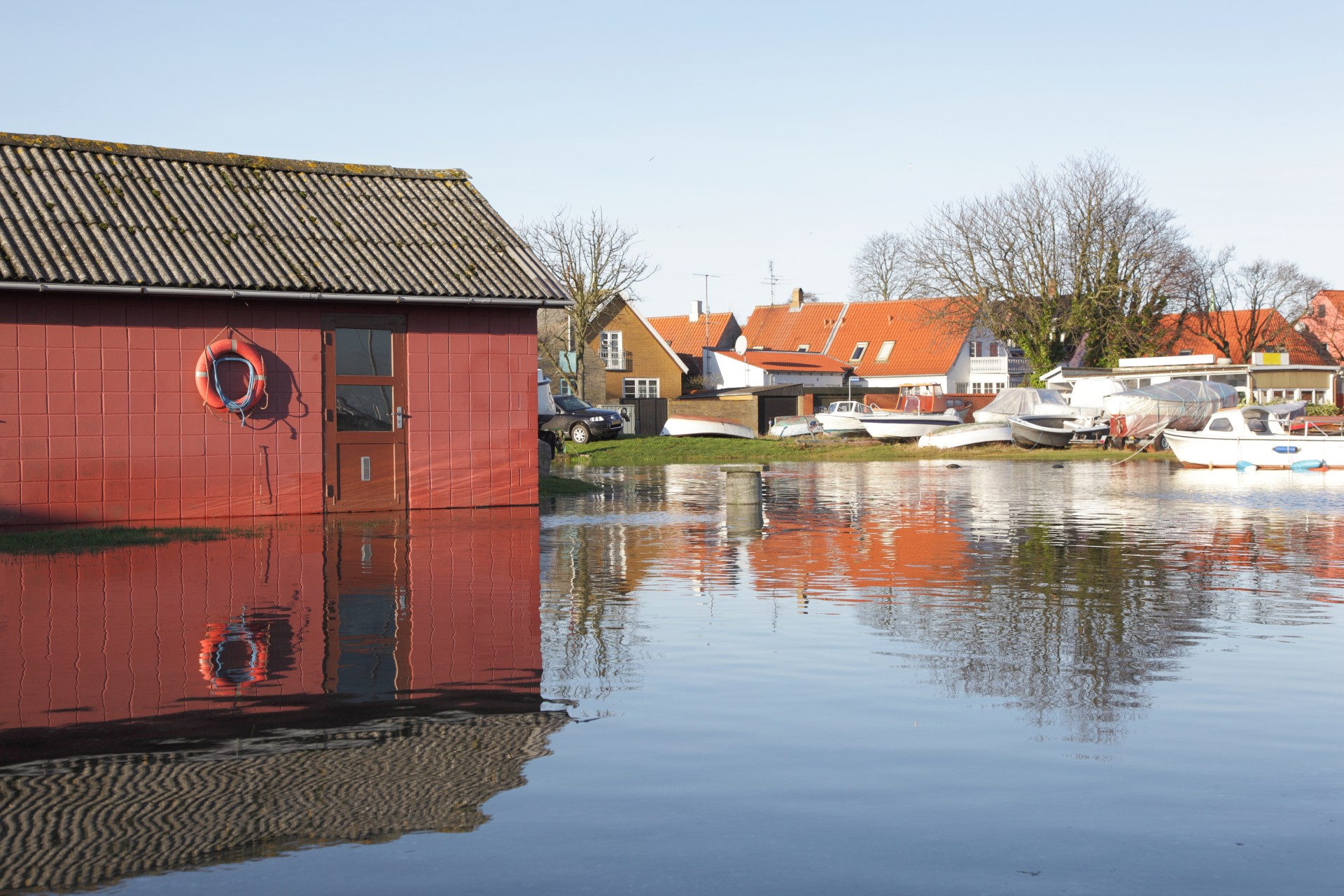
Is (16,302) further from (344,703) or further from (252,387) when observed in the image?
(344,703)

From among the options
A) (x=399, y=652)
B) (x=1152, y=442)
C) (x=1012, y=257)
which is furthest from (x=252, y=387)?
(x=1012, y=257)

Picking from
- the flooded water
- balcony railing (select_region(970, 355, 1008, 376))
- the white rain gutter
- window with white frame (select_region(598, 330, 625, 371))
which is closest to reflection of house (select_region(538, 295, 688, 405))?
window with white frame (select_region(598, 330, 625, 371))

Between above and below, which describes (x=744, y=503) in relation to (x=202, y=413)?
below

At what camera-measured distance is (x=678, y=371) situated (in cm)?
7088

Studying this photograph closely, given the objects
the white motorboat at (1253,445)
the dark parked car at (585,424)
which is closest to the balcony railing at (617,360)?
the dark parked car at (585,424)

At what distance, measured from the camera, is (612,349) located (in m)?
68.6

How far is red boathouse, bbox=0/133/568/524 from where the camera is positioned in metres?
17.0

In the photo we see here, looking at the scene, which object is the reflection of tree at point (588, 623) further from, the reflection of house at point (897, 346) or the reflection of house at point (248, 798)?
the reflection of house at point (897, 346)

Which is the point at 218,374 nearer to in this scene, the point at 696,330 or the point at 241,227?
the point at 241,227

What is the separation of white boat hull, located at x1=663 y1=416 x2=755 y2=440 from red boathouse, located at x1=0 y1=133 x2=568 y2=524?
32427 mm

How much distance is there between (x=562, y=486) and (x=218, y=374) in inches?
416

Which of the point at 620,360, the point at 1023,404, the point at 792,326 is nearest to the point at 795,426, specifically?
the point at 1023,404

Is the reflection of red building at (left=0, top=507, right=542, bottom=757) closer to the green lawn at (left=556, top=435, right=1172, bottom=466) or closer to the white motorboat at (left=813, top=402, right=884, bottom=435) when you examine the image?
the green lawn at (left=556, top=435, right=1172, bottom=466)

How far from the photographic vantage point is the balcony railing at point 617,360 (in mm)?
68562
